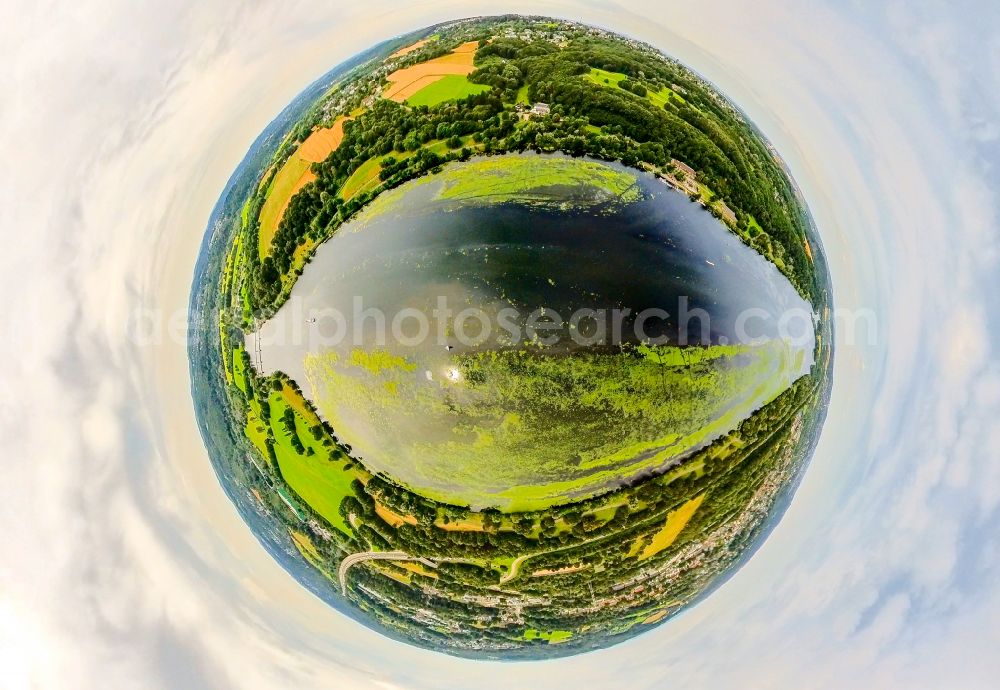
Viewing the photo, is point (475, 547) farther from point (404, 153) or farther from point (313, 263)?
point (404, 153)

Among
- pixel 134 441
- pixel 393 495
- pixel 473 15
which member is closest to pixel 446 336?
pixel 393 495

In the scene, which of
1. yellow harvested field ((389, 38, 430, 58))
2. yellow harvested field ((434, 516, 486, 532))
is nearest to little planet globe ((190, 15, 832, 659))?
yellow harvested field ((434, 516, 486, 532))

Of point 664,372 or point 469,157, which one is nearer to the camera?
point 664,372

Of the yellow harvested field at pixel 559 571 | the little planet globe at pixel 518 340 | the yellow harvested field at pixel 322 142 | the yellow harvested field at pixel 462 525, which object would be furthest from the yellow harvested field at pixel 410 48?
the yellow harvested field at pixel 559 571

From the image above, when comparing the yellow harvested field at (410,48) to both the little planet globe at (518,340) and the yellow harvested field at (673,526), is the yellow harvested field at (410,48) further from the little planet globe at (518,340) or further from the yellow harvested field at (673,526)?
the yellow harvested field at (673,526)

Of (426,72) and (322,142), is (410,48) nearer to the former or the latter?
(426,72)

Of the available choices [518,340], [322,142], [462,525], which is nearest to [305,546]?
[462,525]

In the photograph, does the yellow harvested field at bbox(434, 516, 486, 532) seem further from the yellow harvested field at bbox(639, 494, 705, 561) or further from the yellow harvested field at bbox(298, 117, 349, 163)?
the yellow harvested field at bbox(298, 117, 349, 163)
